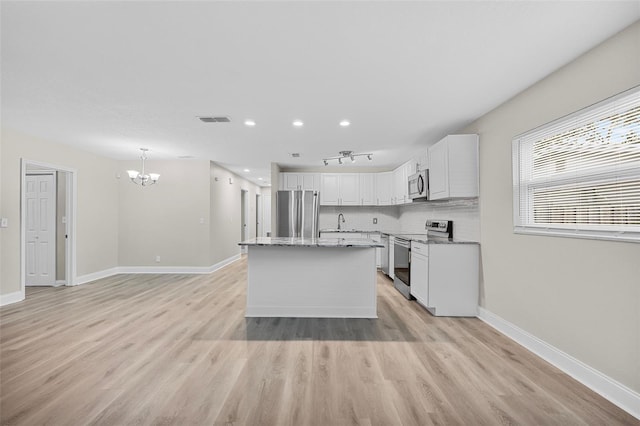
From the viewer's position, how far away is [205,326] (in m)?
3.60

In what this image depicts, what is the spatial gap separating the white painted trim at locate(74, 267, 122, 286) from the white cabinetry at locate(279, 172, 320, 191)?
4.03 m

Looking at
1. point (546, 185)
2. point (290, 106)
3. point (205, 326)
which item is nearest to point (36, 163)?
point (205, 326)

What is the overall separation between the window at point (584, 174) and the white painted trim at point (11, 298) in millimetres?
6698

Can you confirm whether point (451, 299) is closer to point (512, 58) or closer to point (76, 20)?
point (512, 58)

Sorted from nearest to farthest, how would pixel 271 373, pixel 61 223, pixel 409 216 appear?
pixel 271 373 → pixel 61 223 → pixel 409 216

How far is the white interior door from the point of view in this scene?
222 inches

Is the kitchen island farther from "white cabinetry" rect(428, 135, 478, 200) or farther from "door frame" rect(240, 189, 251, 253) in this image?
"door frame" rect(240, 189, 251, 253)

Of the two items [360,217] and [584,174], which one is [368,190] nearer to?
[360,217]

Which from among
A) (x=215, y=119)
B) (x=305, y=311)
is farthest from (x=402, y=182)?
(x=215, y=119)

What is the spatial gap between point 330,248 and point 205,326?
1757 mm

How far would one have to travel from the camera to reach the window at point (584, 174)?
2064mm

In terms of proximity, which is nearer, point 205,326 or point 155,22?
point 155,22

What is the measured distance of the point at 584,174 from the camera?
2406 millimetres

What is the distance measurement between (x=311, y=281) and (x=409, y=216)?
3576 millimetres
